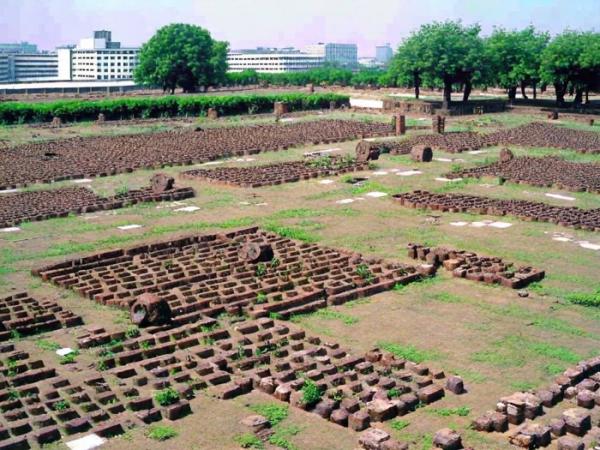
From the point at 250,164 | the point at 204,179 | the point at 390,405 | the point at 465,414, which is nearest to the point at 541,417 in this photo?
the point at 465,414

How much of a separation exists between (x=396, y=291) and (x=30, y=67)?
16061cm

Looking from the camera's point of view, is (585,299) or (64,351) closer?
(64,351)

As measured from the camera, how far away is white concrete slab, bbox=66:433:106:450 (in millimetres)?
9477

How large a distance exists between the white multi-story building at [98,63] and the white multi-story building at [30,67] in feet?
34.0

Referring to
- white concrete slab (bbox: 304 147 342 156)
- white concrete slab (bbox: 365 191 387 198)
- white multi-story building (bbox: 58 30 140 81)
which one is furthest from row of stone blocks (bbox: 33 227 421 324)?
white multi-story building (bbox: 58 30 140 81)

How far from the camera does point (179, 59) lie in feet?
220

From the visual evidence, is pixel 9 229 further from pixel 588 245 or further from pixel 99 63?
pixel 99 63

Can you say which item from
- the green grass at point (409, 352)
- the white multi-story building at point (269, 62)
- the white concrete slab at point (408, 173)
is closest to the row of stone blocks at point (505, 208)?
the white concrete slab at point (408, 173)

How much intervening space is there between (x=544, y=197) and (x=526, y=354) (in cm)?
1383

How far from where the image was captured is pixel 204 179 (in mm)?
28156

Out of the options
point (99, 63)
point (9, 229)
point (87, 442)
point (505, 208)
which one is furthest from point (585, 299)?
point (99, 63)

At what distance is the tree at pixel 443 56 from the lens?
52000 millimetres

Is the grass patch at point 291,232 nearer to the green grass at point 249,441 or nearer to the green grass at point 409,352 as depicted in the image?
the green grass at point 409,352

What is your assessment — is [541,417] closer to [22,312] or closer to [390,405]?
[390,405]
